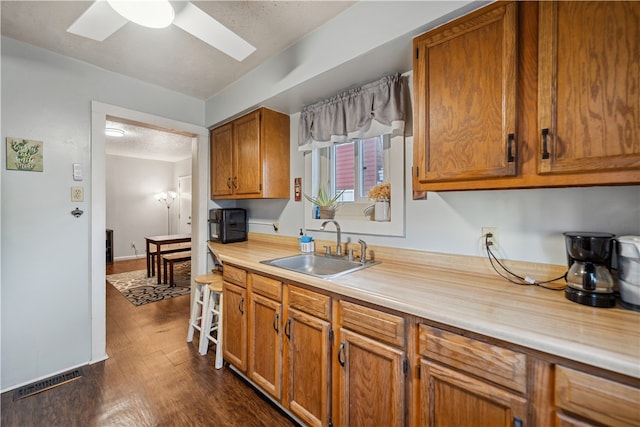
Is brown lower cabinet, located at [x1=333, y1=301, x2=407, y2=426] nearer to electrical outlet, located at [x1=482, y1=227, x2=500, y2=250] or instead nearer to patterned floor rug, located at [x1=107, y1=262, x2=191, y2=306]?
electrical outlet, located at [x1=482, y1=227, x2=500, y2=250]

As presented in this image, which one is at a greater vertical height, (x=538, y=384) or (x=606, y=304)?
(x=606, y=304)

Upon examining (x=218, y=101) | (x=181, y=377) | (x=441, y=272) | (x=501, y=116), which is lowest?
(x=181, y=377)

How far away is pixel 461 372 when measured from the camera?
939 mm

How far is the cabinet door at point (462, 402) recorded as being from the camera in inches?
33.4

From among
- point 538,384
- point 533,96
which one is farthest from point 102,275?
point 533,96

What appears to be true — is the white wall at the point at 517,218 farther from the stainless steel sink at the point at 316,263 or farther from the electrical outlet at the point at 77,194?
the electrical outlet at the point at 77,194

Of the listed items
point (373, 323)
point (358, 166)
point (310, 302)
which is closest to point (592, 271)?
point (373, 323)

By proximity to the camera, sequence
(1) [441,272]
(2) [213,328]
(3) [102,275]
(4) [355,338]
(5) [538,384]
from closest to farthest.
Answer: (5) [538,384] → (4) [355,338] → (1) [441,272] → (3) [102,275] → (2) [213,328]

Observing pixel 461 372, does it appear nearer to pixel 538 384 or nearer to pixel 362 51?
pixel 538 384

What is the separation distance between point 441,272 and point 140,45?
2510mm

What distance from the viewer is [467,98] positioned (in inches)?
46.9

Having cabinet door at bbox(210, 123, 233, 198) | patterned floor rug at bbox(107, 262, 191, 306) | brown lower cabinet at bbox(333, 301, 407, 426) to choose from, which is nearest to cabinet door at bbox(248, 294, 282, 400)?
brown lower cabinet at bbox(333, 301, 407, 426)

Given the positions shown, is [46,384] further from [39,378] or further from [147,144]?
[147,144]

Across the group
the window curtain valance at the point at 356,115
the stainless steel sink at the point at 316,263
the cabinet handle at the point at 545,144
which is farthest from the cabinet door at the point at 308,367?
the window curtain valance at the point at 356,115
